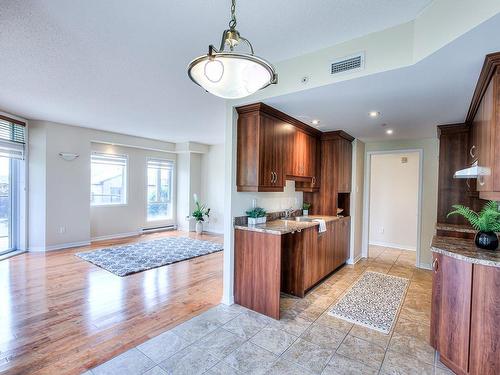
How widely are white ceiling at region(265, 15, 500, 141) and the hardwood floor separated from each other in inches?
107

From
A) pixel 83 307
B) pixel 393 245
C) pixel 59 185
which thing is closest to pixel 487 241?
pixel 83 307

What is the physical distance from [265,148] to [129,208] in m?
5.33

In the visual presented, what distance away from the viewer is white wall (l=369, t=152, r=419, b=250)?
6168mm

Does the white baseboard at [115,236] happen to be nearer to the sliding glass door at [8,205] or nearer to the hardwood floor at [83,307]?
the sliding glass door at [8,205]

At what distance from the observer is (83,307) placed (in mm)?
3117

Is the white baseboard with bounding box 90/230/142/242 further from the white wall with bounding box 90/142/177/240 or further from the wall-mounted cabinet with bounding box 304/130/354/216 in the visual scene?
the wall-mounted cabinet with bounding box 304/130/354/216

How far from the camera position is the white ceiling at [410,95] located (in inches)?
72.9

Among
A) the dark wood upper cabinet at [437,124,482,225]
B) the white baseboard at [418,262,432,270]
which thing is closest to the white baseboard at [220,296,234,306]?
the dark wood upper cabinet at [437,124,482,225]

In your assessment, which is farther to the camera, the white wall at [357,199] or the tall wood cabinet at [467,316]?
the white wall at [357,199]

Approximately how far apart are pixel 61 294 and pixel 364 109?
4.47 metres

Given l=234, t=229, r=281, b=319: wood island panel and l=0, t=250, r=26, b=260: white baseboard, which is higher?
l=234, t=229, r=281, b=319: wood island panel

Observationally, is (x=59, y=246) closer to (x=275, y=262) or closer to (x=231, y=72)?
(x=275, y=262)

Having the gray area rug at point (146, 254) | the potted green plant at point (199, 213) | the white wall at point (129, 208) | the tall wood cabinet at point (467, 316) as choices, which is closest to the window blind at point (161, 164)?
the white wall at point (129, 208)

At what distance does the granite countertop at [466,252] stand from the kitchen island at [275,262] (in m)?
1.37
